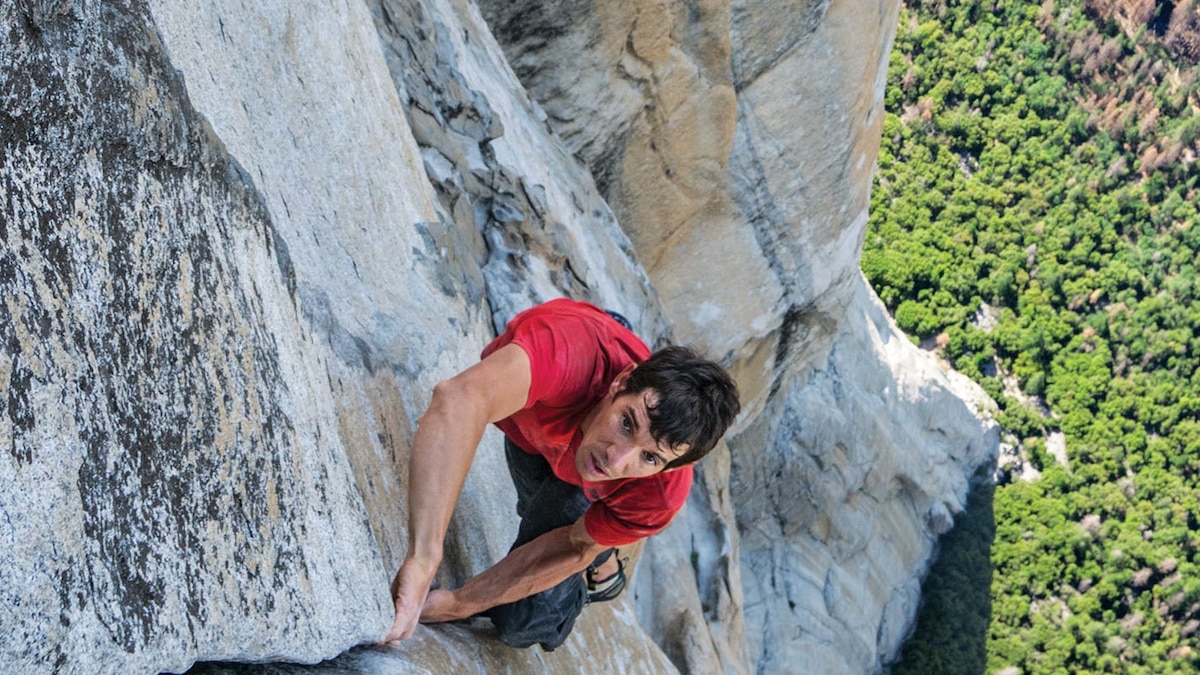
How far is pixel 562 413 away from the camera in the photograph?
10.3 ft

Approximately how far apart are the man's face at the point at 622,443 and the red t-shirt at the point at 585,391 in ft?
0.41

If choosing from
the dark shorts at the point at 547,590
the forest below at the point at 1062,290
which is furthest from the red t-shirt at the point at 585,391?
the forest below at the point at 1062,290

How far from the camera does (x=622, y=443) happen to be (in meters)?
2.84

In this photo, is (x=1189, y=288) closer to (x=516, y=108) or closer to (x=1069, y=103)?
(x=1069, y=103)

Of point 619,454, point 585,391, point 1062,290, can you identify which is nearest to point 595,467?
point 619,454

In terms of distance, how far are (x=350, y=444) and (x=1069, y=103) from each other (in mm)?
34000

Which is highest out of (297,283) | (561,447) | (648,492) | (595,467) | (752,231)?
(297,283)

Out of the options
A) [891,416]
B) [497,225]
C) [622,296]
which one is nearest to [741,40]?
[622,296]

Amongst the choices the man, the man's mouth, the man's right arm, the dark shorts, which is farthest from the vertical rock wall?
the man's right arm

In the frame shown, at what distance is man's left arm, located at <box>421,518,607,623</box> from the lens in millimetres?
3146

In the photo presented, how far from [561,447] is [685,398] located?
0.69 meters

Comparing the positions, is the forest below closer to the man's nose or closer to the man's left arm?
the man's left arm

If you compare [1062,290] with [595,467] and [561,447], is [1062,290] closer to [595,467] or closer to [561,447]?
[561,447]

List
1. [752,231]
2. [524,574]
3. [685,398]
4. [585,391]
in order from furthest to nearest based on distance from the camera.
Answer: [752,231], [524,574], [585,391], [685,398]
